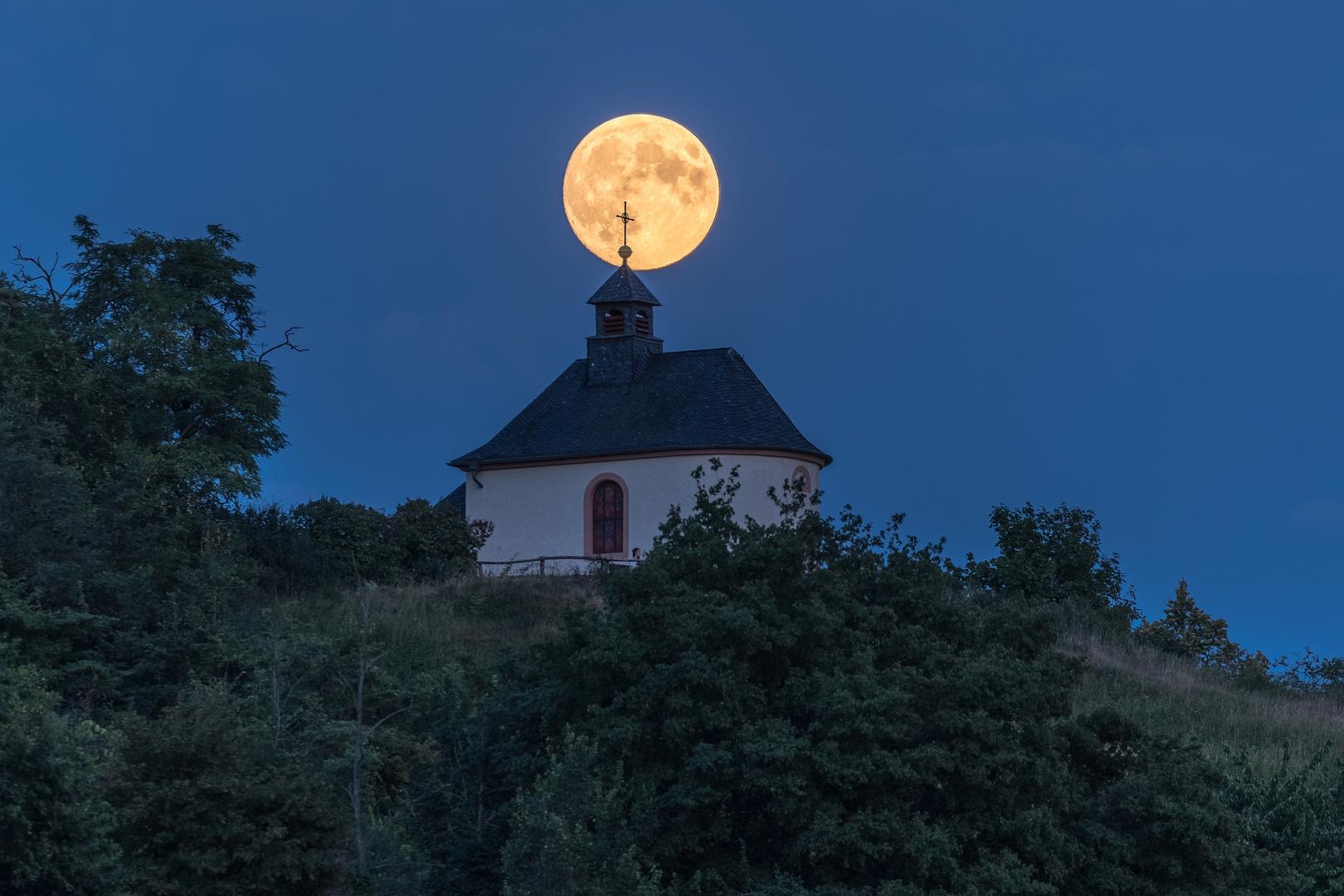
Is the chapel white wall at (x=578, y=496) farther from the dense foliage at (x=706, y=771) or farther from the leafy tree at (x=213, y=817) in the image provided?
the leafy tree at (x=213, y=817)

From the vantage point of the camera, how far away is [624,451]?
38250mm

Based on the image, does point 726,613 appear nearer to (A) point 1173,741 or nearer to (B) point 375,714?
(A) point 1173,741

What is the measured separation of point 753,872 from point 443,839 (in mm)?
3858

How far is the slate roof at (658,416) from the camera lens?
38.4 m

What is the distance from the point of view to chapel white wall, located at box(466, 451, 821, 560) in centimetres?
3791

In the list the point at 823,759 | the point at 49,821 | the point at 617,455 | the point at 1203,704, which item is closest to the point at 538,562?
the point at 617,455

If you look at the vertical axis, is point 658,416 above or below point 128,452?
above

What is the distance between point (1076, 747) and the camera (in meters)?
15.9

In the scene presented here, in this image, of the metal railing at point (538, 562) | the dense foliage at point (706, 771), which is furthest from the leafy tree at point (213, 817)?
the metal railing at point (538, 562)

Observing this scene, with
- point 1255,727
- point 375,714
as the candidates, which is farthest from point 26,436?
point 1255,727

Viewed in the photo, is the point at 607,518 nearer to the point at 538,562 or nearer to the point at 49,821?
the point at 538,562

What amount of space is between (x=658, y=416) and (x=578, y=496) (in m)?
2.99

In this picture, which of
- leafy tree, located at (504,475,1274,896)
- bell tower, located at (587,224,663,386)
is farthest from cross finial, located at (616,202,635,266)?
leafy tree, located at (504,475,1274,896)

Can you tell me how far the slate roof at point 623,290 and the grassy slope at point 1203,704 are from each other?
582 inches
